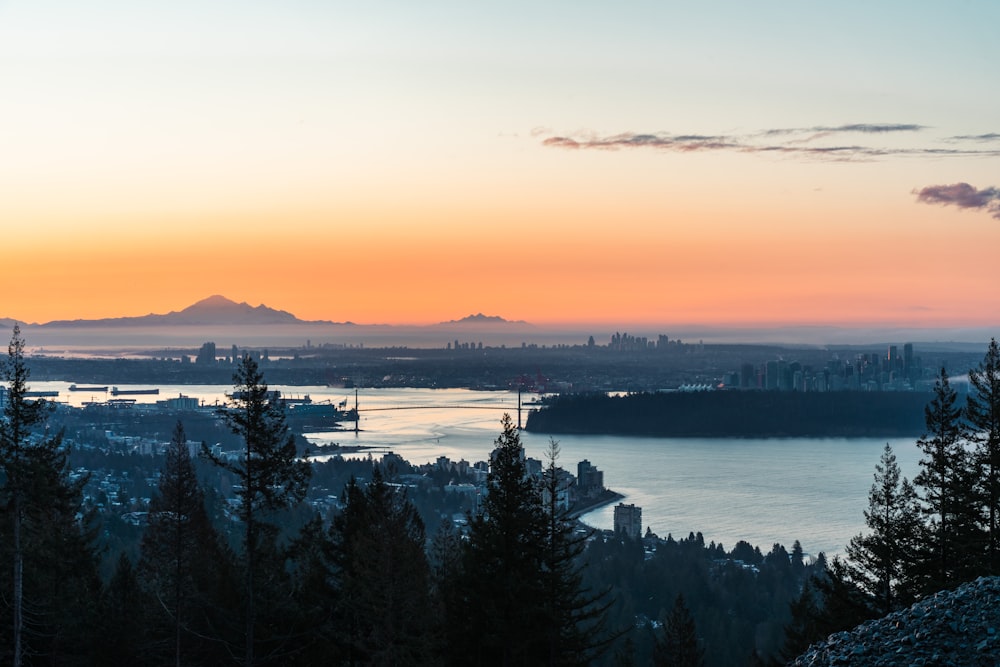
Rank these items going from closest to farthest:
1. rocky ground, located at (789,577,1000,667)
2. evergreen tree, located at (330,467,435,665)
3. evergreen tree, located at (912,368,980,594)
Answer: rocky ground, located at (789,577,1000,667)
evergreen tree, located at (330,467,435,665)
evergreen tree, located at (912,368,980,594)

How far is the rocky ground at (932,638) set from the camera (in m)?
5.12

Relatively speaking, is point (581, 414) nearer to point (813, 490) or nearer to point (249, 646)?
point (813, 490)

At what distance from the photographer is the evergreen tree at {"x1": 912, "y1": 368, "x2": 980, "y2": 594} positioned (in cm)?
879

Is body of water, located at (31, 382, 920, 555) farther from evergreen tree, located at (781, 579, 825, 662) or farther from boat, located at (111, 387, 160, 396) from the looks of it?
evergreen tree, located at (781, 579, 825, 662)

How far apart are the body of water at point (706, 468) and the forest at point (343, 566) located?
14.6m

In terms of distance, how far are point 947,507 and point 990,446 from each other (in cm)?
64

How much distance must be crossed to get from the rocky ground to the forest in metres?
2.64

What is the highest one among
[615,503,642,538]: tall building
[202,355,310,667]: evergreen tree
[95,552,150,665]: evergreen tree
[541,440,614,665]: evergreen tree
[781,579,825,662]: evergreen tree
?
[202,355,310,667]: evergreen tree

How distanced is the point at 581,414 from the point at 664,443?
7588mm

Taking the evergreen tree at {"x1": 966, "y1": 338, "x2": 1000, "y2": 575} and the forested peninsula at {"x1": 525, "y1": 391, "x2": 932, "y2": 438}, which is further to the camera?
the forested peninsula at {"x1": 525, "y1": 391, "x2": 932, "y2": 438}

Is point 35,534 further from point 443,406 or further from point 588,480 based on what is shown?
point 443,406

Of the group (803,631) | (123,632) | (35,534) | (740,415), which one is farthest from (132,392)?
(35,534)

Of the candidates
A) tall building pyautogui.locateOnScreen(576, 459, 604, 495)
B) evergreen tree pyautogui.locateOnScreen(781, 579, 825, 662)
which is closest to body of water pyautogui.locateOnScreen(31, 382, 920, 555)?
tall building pyautogui.locateOnScreen(576, 459, 604, 495)

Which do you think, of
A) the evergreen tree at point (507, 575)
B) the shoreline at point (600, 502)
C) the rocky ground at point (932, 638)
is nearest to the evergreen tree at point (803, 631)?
the evergreen tree at point (507, 575)
